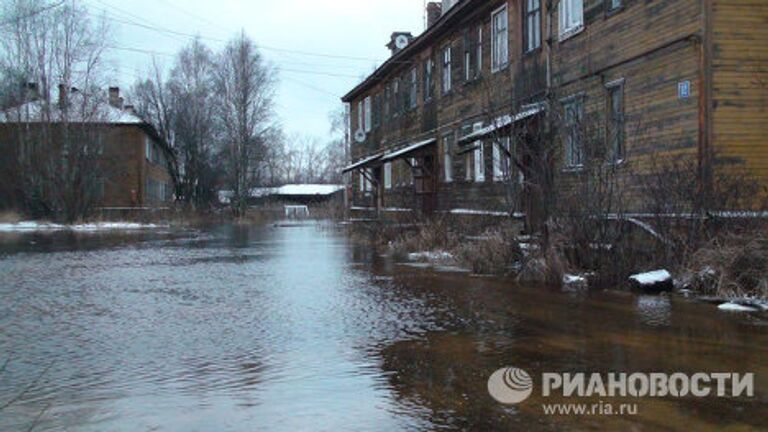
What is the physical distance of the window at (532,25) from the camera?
19.0m

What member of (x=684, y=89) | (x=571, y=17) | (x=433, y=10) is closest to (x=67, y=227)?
(x=433, y=10)

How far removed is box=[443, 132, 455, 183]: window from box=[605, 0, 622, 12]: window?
9.53 meters

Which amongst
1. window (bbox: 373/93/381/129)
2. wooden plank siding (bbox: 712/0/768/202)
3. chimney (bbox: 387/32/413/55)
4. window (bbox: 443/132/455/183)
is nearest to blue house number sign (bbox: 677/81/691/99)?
wooden plank siding (bbox: 712/0/768/202)

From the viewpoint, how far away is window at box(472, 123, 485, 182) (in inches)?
859

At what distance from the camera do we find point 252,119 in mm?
58250

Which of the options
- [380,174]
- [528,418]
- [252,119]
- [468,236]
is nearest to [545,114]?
[468,236]

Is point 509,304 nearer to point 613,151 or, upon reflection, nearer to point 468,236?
point 613,151

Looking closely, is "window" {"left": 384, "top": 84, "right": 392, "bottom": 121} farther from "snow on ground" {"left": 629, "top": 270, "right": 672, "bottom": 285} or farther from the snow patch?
"snow on ground" {"left": 629, "top": 270, "right": 672, "bottom": 285}

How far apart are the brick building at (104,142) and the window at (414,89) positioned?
2232 centimetres

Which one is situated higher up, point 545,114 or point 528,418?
point 545,114

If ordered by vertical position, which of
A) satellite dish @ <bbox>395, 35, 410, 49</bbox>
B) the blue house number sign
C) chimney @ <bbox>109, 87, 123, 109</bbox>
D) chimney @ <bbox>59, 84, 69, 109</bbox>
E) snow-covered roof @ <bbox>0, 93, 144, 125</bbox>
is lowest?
the blue house number sign

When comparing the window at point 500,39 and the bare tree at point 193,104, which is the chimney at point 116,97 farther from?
the window at point 500,39

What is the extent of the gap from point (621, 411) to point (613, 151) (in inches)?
314

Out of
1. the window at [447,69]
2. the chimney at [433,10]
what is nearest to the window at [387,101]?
the chimney at [433,10]
